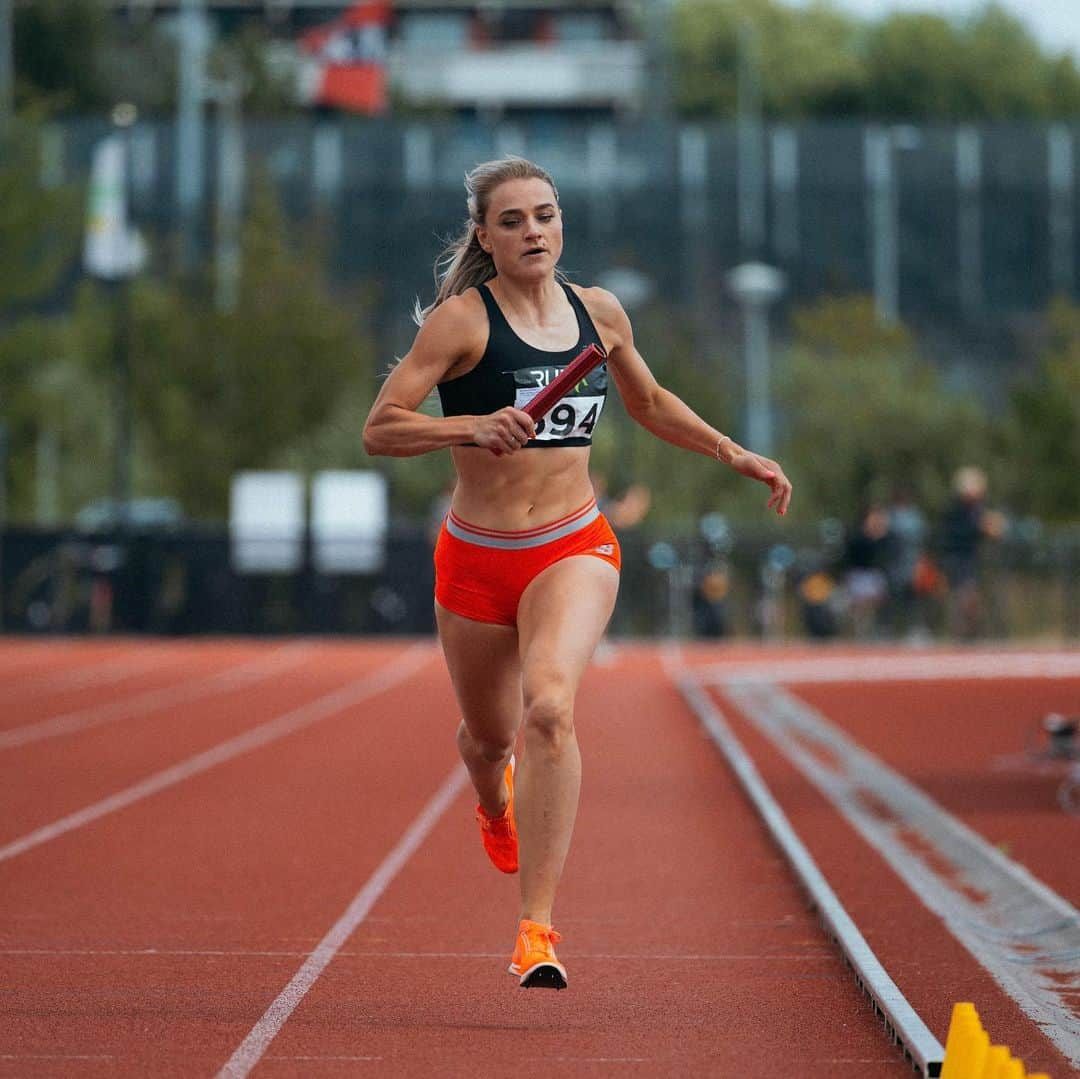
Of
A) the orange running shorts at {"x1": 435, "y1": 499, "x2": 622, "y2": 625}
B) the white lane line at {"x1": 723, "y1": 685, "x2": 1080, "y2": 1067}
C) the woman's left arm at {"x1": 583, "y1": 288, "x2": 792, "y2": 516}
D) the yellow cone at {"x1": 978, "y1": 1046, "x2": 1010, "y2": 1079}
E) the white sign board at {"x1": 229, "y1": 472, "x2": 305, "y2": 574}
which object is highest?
the woman's left arm at {"x1": 583, "y1": 288, "x2": 792, "y2": 516}

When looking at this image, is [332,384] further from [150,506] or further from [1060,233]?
[1060,233]

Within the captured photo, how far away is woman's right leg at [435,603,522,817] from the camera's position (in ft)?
22.5

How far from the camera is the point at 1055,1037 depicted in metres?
6.20

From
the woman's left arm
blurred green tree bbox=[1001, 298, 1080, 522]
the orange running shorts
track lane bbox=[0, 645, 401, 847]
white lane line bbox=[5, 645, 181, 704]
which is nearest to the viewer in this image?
the orange running shorts

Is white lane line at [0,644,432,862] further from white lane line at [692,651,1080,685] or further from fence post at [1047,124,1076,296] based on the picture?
fence post at [1047,124,1076,296]

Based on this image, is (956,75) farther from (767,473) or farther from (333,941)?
(767,473)

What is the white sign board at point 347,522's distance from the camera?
113 ft

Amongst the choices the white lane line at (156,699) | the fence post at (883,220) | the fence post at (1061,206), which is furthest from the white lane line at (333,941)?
the fence post at (1061,206)

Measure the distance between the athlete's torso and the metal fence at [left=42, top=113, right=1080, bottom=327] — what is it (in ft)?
173

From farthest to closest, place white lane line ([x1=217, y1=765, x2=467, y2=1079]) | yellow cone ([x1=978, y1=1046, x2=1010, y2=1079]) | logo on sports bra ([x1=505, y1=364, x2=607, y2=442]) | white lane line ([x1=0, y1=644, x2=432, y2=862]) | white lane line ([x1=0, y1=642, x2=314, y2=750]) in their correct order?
white lane line ([x1=0, y1=642, x2=314, y2=750]) → white lane line ([x1=0, y1=644, x2=432, y2=862]) → logo on sports bra ([x1=505, y1=364, x2=607, y2=442]) → white lane line ([x1=217, y1=765, x2=467, y2=1079]) → yellow cone ([x1=978, y1=1046, x2=1010, y2=1079])

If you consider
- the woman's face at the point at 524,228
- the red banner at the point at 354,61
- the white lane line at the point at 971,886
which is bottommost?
the white lane line at the point at 971,886

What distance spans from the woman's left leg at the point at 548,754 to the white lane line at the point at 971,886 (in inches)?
50.8

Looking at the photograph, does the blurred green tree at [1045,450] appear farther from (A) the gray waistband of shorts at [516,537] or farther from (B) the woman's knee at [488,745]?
(A) the gray waistband of shorts at [516,537]

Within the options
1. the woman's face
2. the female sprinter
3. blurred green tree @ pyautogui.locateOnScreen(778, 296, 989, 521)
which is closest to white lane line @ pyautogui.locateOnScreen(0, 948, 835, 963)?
the female sprinter
